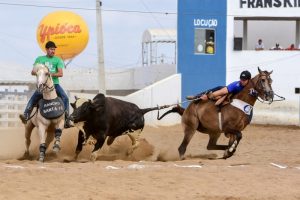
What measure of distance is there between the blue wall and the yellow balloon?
4.53 m

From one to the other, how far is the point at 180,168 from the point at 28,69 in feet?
89.0

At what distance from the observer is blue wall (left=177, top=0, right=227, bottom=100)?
104 feet

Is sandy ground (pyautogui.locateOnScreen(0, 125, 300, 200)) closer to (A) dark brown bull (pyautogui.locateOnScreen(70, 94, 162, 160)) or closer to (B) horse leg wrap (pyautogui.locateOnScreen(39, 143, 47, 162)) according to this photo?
(A) dark brown bull (pyautogui.locateOnScreen(70, 94, 162, 160))

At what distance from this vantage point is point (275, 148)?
20.4m

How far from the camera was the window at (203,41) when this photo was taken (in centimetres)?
3192

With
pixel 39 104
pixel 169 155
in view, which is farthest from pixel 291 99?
pixel 39 104

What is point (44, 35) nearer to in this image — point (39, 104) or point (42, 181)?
point (39, 104)

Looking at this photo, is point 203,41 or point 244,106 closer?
point 244,106

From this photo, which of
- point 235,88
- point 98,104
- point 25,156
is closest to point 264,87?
point 235,88

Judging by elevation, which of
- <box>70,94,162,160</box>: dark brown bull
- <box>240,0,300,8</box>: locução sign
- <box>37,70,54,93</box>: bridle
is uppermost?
<box>240,0,300,8</box>: locução sign

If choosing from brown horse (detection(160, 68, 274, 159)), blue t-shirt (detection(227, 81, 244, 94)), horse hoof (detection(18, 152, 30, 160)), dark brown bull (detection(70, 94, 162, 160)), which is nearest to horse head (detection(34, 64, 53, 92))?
dark brown bull (detection(70, 94, 162, 160))

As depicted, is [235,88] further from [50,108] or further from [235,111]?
[50,108]

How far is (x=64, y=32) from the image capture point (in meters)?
28.8

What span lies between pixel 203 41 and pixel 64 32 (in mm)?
6592
